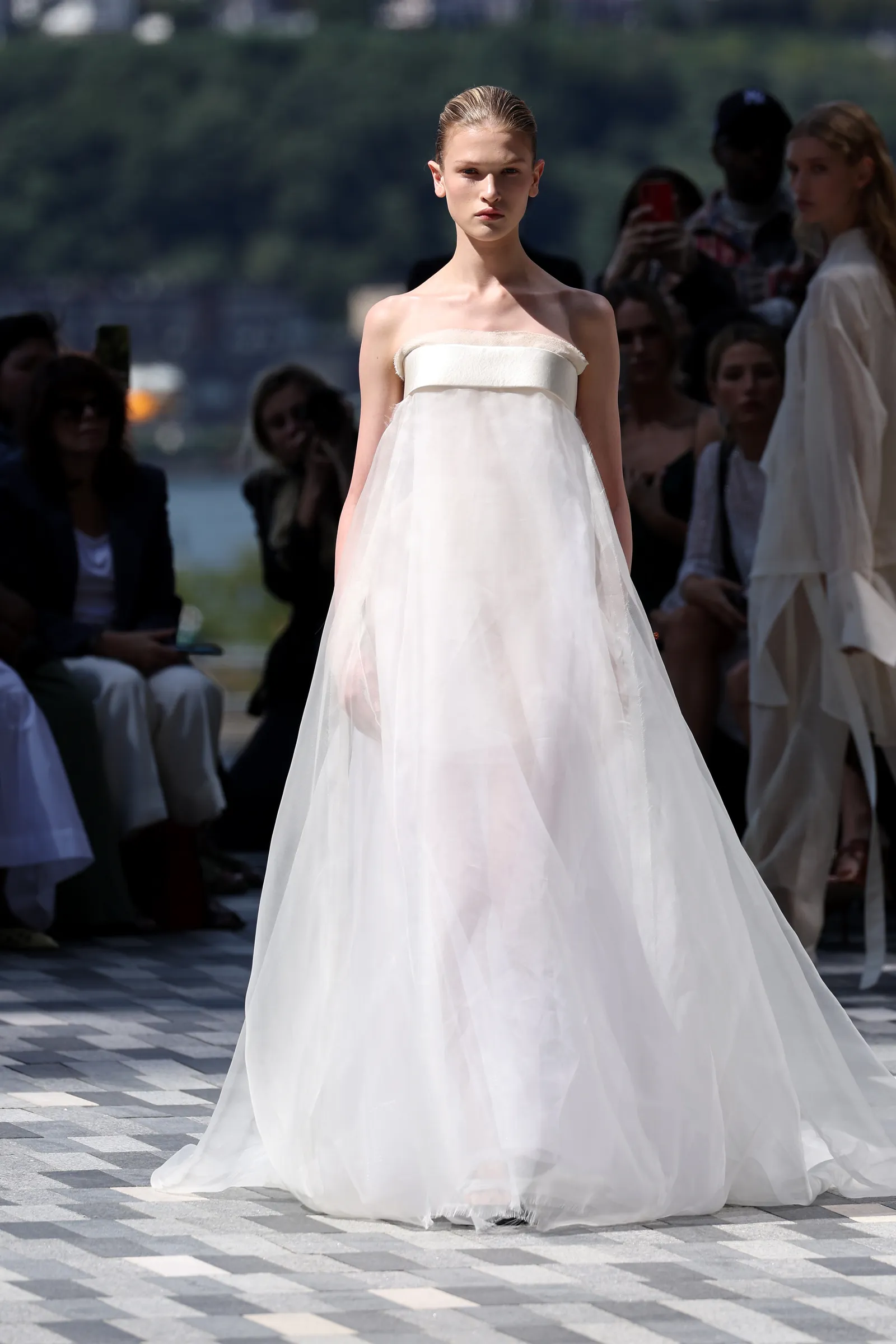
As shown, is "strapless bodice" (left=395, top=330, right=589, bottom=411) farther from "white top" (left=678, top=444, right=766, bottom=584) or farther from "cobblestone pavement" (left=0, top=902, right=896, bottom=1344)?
"white top" (left=678, top=444, right=766, bottom=584)

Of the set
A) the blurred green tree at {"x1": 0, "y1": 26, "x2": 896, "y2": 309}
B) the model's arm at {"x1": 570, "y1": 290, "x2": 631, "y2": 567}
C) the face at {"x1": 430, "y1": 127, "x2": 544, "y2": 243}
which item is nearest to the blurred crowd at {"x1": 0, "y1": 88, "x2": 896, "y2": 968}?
the model's arm at {"x1": 570, "y1": 290, "x2": 631, "y2": 567}

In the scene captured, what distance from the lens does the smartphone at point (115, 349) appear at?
838 centimetres

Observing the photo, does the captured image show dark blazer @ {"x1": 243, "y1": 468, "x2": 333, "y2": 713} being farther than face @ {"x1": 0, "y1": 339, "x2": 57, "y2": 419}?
Yes

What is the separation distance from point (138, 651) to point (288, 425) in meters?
1.75

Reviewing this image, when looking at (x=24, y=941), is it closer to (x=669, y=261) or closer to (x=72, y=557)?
(x=72, y=557)

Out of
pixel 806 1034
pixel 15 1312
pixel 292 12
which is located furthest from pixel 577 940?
pixel 292 12

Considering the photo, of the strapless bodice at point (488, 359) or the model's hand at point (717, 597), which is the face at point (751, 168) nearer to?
the model's hand at point (717, 597)

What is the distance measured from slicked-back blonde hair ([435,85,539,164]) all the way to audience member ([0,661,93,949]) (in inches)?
130

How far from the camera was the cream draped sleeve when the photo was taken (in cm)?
633

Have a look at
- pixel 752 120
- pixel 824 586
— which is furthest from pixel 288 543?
pixel 824 586

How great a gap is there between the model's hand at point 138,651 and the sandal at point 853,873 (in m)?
2.07

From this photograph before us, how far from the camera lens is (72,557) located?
7.65m

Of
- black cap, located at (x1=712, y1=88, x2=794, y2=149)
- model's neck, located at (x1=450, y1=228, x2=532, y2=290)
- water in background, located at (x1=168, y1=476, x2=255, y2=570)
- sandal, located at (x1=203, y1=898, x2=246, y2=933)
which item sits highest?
water in background, located at (x1=168, y1=476, x2=255, y2=570)

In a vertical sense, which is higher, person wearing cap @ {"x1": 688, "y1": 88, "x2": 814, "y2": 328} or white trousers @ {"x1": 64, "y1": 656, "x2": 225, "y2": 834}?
person wearing cap @ {"x1": 688, "y1": 88, "x2": 814, "y2": 328}
